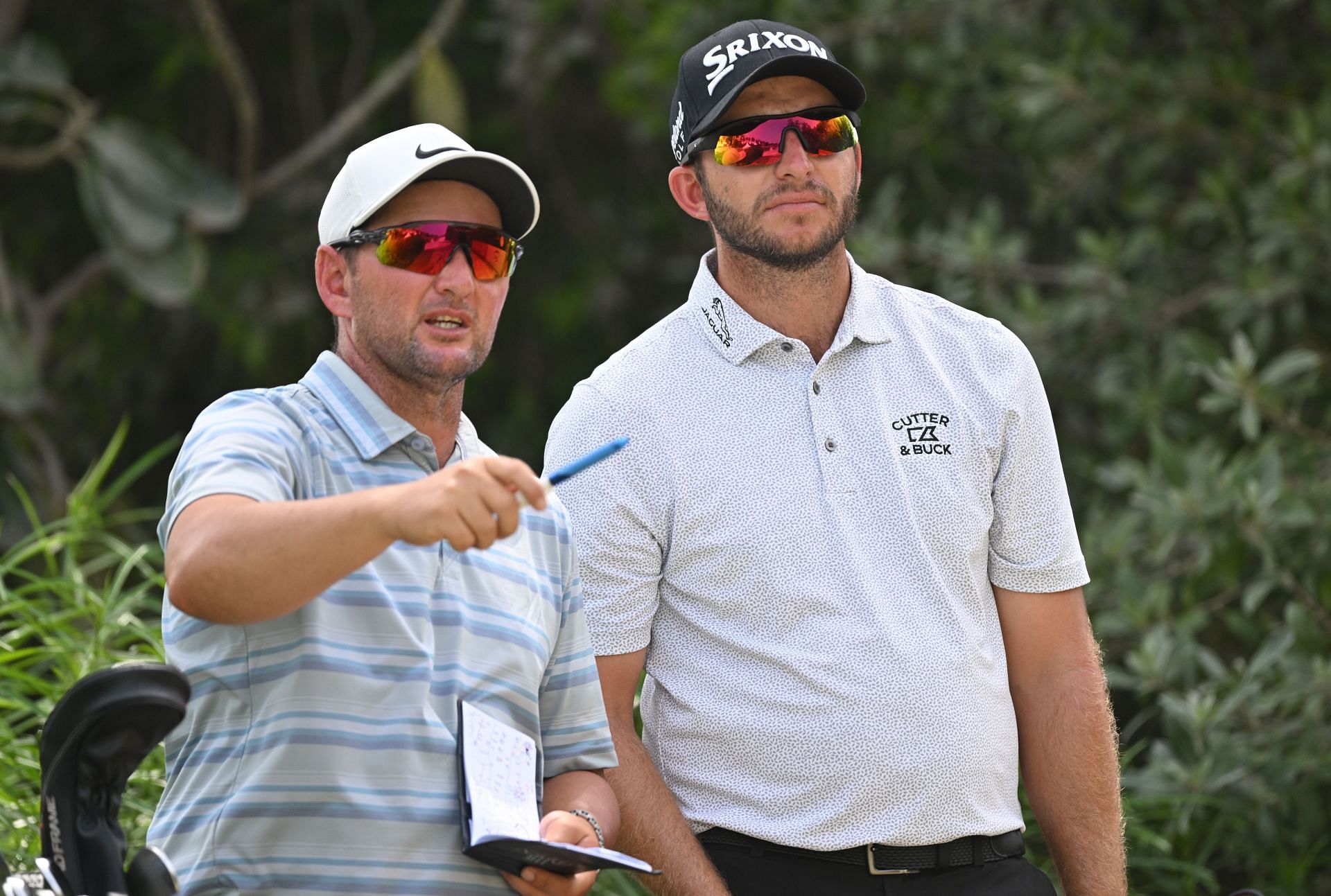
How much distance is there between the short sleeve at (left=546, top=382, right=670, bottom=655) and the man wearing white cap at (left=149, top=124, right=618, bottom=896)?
28 centimetres

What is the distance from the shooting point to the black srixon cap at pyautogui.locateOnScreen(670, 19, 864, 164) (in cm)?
285

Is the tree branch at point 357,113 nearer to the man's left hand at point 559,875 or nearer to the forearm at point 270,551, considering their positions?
the man's left hand at point 559,875

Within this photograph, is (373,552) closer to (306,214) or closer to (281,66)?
(306,214)

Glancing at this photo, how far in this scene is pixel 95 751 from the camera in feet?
5.78

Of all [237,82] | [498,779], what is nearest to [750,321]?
[498,779]

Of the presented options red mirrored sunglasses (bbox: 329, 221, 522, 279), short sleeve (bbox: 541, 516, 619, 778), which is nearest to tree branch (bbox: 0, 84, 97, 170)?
red mirrored sunglasses (bbox: 329, 221, 522, 279)

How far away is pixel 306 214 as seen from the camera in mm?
9102

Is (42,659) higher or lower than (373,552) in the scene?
lower

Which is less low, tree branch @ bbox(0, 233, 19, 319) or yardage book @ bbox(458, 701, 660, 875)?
tree branch @ bbox(0, 233, 19, 319)

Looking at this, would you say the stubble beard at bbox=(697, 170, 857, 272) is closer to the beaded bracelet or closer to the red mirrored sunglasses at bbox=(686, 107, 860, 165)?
the red mirrored sunglasses at bbox=(686, 107, 860, 165)

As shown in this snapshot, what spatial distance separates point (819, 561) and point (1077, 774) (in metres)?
0.65

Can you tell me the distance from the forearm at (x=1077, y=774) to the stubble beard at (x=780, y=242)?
2.81ft

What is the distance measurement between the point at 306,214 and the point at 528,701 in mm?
7237

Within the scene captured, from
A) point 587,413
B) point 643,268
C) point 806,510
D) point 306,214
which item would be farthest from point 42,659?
point 643,268
